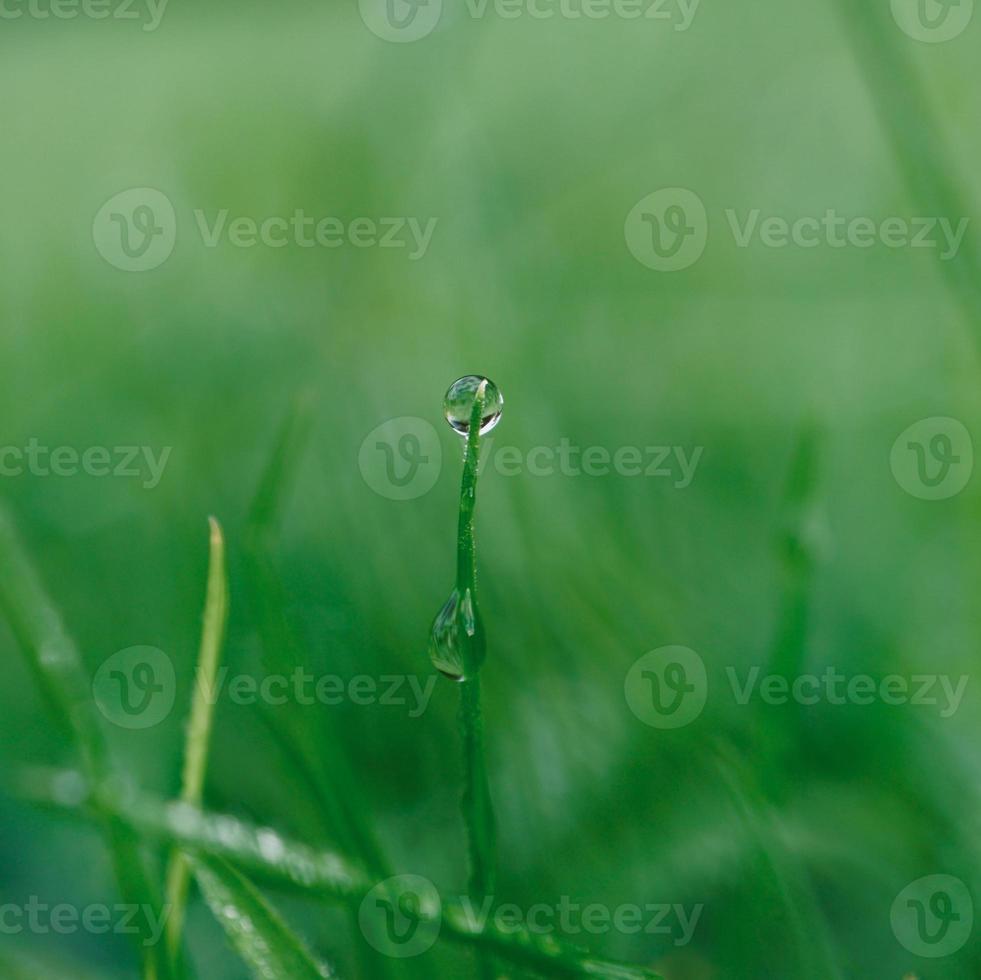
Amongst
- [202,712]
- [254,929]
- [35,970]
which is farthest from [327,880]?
[35,970]

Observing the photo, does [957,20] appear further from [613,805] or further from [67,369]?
[613,805]

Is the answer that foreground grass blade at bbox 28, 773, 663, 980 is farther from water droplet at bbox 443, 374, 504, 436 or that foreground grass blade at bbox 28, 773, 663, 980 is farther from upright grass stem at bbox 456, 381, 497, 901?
water droplet at bbox 443, 374, 504, 436

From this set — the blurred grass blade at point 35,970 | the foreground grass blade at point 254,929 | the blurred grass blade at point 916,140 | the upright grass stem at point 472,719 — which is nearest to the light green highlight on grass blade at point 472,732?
the upright grass stem at point 472,719

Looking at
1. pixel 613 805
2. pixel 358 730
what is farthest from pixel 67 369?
pixel 613 805

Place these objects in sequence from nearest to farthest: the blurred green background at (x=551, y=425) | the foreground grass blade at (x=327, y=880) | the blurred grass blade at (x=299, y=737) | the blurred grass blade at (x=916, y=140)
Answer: the foreground grass blade at (x=327, y=880) < the blurred grass blade at (x=299, y=737) < the blurred green background at (x=551, y=425) < the blurred grass blade at (x=916, y=140)

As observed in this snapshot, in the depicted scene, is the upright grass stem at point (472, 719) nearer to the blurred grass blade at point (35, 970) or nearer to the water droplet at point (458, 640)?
the water droplet at point (458, 640)
